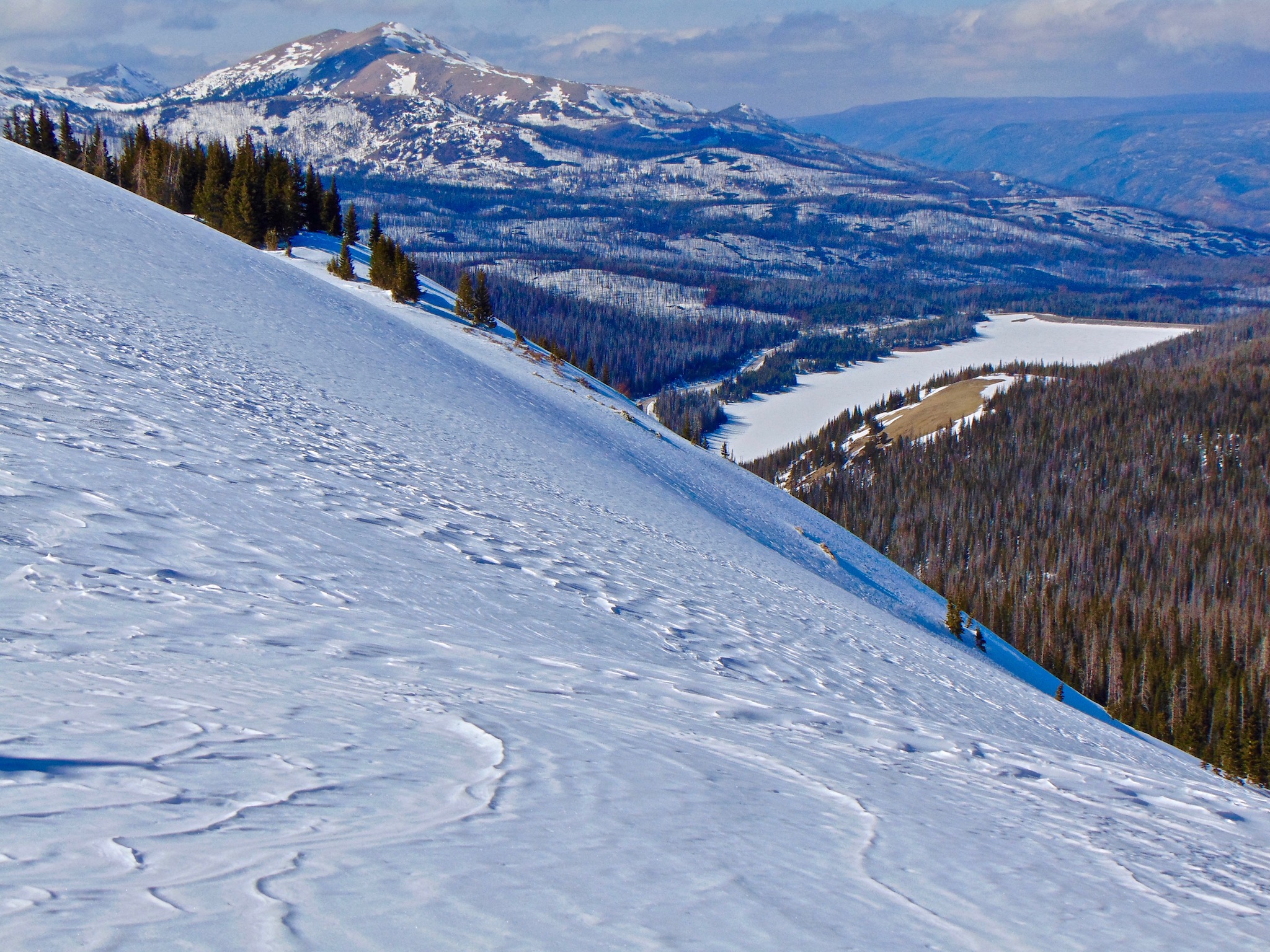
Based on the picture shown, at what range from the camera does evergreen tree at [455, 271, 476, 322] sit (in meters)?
48.5

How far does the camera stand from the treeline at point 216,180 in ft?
172

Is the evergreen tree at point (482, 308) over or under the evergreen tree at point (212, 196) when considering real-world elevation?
under

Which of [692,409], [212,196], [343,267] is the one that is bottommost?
[692,409]

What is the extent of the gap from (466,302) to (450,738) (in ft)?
151

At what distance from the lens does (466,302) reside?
4903cm

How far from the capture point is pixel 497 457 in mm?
17578

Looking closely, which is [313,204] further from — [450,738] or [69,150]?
[450,738]

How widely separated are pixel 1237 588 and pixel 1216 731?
163ft

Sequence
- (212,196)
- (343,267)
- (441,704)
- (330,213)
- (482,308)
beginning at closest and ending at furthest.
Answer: (441,704)
(343,267)
(482,308)
(212,196)
(330,213)

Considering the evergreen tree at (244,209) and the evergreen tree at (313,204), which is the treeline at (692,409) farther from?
the evergreen tree at (244,209)

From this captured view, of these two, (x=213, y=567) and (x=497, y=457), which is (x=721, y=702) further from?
(x=497, y=457)

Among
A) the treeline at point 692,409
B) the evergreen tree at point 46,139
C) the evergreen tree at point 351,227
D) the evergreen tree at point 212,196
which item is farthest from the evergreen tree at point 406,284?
the treeline at point 692,409

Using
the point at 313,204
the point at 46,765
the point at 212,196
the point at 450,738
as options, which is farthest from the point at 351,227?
the point at 46,765

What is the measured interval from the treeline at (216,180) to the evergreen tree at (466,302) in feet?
40.1
